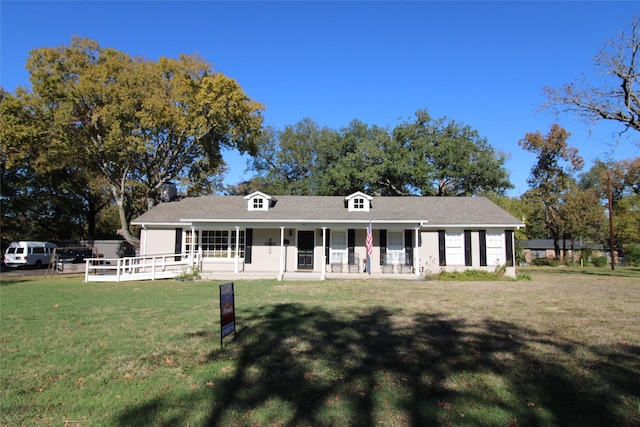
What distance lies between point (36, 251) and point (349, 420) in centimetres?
3247

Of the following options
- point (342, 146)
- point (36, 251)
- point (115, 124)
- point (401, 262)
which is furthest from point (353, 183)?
point (36, 251)

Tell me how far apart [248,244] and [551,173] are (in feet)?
117

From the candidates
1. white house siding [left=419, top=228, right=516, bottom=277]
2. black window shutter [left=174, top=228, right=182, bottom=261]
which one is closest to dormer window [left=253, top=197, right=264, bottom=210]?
black window shutter [left=174, top=228, right=182, bottom=261]

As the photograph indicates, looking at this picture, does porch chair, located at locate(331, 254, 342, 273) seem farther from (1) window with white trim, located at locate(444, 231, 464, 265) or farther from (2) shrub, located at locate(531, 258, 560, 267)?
(2) shrub, located at locate(531, 258, 560, 267)

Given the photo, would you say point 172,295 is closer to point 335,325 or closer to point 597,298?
point 335,325

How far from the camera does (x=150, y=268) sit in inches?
795

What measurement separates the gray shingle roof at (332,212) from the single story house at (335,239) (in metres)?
0.05

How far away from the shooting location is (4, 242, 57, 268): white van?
28.0 metres

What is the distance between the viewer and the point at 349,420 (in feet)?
12.9

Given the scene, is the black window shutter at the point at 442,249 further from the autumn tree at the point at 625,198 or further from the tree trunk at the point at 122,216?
the autumn tree at the point at 625,198

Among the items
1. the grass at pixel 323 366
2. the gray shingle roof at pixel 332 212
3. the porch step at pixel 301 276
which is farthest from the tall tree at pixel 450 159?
the grass at pixel 323 366

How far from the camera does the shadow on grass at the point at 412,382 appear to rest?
3991 mm

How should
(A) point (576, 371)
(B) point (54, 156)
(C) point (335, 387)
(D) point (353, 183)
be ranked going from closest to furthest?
(C) point (335, 387)
(A) point (576, 371)
(B) point (54, 156)
(D) point (353, 183)

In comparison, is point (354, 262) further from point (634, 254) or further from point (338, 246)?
point (634, 254)
